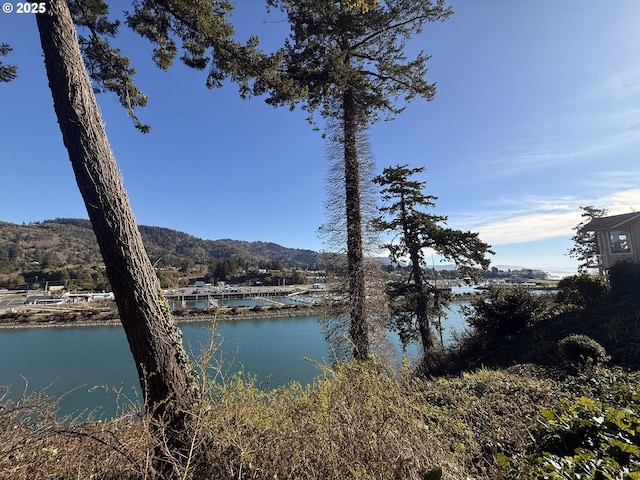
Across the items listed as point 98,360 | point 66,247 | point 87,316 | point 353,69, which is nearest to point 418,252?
point 353,69

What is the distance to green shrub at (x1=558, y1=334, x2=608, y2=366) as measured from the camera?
17.0 ft

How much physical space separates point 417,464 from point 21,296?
7046cm

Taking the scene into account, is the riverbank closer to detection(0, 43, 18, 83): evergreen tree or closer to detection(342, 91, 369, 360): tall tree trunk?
detection(342, 91, 369, 360): tall tree trunk

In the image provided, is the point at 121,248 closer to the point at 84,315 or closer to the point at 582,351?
the point at 582,351

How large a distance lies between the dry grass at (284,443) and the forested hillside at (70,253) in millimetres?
28714

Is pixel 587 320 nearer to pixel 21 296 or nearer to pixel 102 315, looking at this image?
pixel 102 315

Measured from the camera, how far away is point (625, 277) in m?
10.6

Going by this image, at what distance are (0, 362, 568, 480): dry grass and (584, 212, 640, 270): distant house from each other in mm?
16149

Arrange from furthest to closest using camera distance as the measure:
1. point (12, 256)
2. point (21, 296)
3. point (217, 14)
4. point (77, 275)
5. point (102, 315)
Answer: point (12, 256)
point (77, 275)
point (21, 296)
point (102, 315)
point (217, 14)

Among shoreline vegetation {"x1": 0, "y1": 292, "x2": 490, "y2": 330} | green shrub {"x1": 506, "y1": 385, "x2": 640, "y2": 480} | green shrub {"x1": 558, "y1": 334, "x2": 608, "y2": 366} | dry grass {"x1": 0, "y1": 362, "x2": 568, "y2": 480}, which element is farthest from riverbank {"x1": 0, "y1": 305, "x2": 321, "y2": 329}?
green shrub {"x1": 506, "y1": 385, "x2": 640, "y2": 480}

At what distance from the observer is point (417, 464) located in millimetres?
1762

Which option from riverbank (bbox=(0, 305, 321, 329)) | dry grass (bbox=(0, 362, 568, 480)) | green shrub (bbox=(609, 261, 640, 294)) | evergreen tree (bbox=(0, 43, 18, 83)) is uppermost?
evergreen tree (bbox=(0, 43, 18, 83))

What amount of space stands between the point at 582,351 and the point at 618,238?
13258 millimetres

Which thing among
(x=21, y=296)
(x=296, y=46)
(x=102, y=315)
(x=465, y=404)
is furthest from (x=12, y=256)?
(x=465, y=404)
